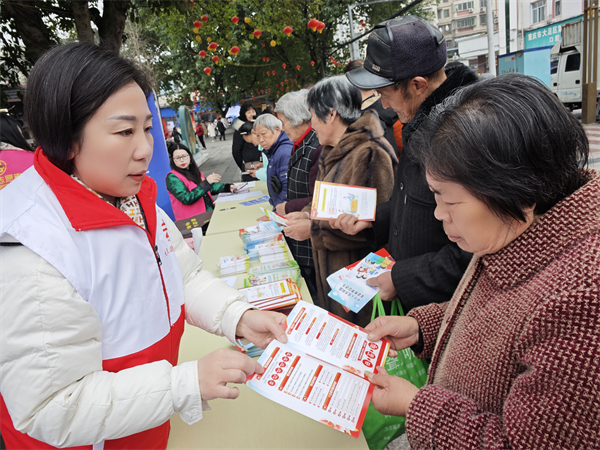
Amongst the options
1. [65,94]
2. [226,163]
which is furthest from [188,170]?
[226,163]

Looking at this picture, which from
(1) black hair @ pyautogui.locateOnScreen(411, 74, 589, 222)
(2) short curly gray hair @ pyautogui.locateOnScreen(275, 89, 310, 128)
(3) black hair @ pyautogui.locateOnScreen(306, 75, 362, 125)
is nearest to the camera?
(1) black hair @ pyautogui.locateOnScreen(411, 74, 589, 222)

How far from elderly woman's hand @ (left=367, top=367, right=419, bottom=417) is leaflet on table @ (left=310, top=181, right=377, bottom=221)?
1171 mm

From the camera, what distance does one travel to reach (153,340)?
3.47ft

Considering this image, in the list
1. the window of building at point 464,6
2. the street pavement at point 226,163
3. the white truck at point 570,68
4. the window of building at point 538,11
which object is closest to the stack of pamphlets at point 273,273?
the street pavement at point 226,163

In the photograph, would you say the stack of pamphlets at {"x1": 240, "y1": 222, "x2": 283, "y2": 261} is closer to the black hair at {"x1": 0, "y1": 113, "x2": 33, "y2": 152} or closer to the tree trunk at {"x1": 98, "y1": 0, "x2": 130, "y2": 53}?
the black hair at {"x1": 0, "y1": 113, "x2": 33, "y2": 152}

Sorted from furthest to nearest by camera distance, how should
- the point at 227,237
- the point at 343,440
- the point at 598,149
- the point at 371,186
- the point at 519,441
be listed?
the point at 598,149 → the point at 227,237 → the point at 371,186 → the point at 343,440 → the point at 519,441

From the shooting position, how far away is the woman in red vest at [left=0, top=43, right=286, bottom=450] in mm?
809

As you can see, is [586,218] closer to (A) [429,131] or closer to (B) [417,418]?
(A) [429,131]

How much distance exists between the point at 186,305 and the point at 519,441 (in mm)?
1124

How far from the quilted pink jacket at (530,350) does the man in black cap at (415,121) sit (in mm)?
563

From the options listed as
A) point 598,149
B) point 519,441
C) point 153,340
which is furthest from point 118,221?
point 598,149

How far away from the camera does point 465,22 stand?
48.3 metres

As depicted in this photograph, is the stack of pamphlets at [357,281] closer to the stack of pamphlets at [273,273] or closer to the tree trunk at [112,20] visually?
the stack of pamphlets at [273,273]

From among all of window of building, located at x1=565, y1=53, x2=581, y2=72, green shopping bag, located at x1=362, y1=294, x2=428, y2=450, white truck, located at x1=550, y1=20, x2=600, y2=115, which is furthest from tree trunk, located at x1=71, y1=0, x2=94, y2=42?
window of building, located at x1=565, y1=53, x2=581, y2=72
